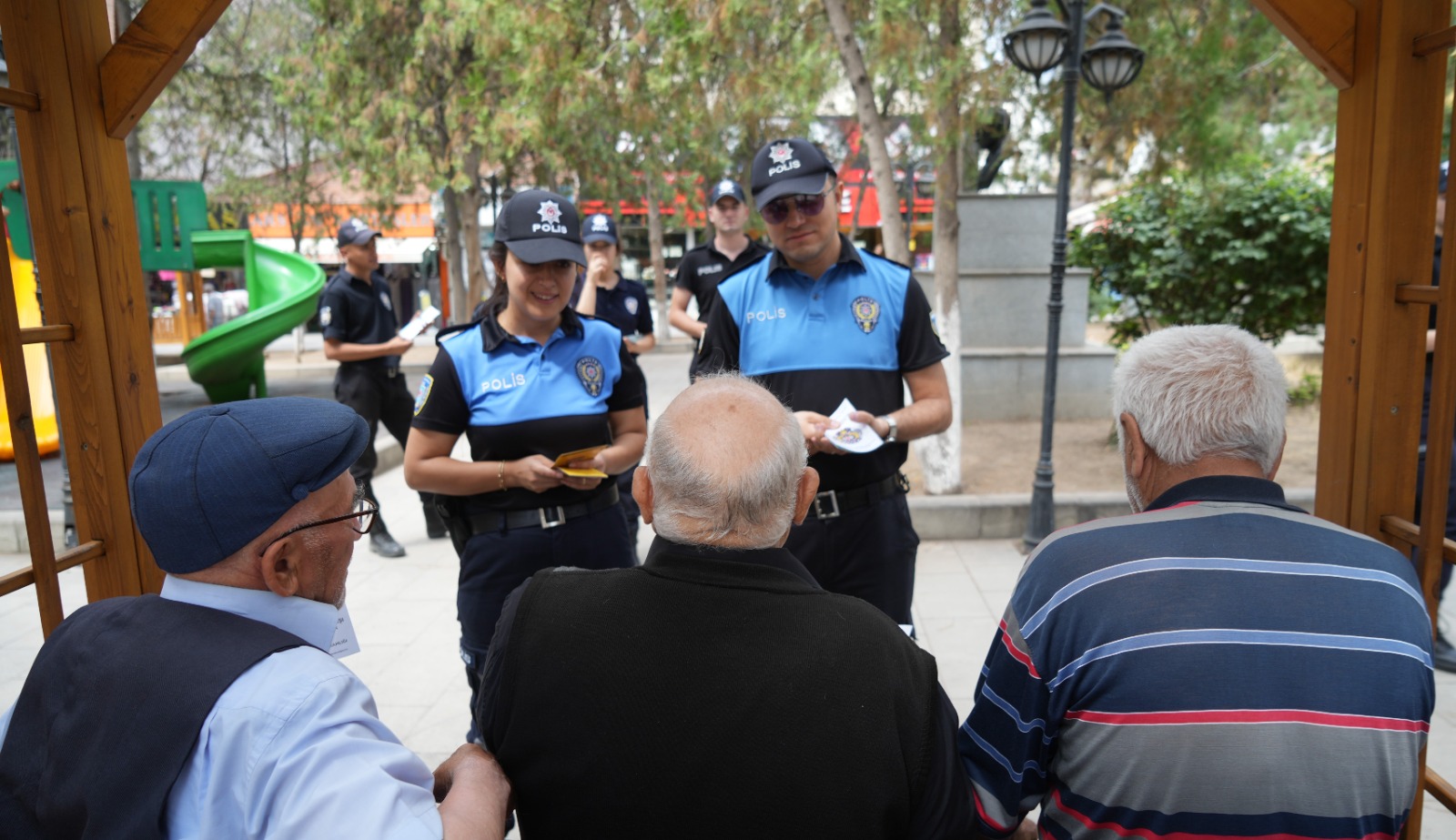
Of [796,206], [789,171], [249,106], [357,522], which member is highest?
[249,106]

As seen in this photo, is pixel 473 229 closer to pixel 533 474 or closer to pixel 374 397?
pixel 374 397

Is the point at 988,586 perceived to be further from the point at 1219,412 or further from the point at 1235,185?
the point at 1235,185

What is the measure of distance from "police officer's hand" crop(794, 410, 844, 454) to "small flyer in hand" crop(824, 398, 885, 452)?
14 millimetres

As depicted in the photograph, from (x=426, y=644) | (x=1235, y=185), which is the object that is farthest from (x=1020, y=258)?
(x=426, y=644)

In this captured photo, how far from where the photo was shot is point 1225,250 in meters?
8.07

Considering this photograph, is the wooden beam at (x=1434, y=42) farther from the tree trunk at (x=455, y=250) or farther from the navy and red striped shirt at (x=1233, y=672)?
the tree trunk at (x=455, y=250)

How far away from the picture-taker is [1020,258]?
9781mm

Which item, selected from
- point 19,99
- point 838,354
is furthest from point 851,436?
point 19,99

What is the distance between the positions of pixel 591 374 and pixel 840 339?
79 centimetres

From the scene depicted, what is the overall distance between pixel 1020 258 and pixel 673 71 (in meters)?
4.79

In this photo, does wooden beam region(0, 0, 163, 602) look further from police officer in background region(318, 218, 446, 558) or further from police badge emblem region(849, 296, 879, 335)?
police officer in background region(318, 218, 446, 558)

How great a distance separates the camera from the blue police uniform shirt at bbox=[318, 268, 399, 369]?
5738 mm

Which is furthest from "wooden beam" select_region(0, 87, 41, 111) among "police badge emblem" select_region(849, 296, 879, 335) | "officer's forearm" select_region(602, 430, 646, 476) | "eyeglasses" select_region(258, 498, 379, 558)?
"police badge emblem" select_region(849, 296, 879, 335)

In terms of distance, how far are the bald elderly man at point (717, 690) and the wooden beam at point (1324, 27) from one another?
1.50 meters
